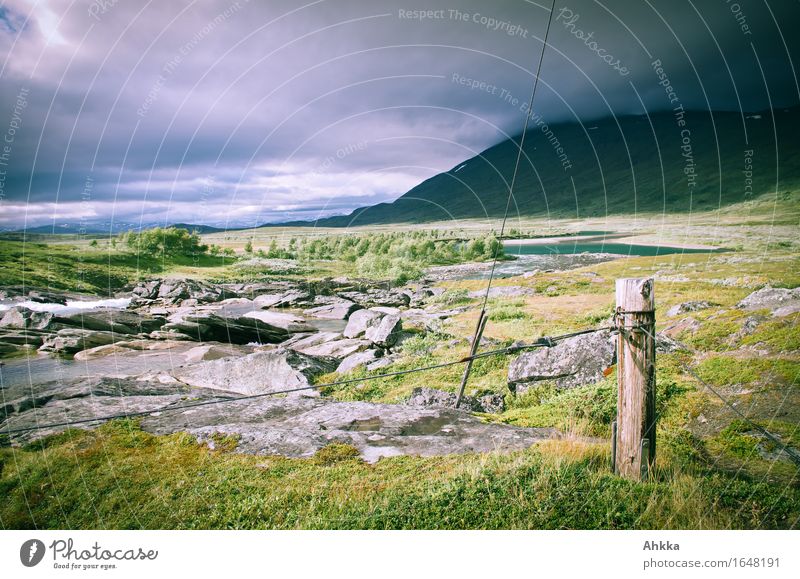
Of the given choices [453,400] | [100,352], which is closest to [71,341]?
[100,352]

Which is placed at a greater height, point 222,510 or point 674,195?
point 674,195

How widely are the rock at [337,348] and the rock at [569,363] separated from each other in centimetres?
689

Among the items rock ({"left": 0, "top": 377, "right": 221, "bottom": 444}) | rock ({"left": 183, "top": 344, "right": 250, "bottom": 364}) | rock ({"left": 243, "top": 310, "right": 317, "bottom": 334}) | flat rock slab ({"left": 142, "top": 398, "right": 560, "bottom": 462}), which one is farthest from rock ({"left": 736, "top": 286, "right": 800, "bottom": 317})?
rock ({"left": 183, "top": 344, "right": 250, "bottom": 364})

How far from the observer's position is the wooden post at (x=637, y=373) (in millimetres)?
5816

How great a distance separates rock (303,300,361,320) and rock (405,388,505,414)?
1183 centimetres

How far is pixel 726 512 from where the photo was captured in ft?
19.7

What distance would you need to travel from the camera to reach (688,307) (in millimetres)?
16484

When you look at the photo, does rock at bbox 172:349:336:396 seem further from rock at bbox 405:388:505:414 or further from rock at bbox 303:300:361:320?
rock at bbox 303:300:361:320

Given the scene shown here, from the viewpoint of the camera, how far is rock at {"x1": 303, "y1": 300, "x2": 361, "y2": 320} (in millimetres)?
22578

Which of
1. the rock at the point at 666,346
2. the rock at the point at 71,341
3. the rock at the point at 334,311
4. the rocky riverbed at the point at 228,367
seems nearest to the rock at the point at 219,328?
the rocky riverbed at the point at 228,367

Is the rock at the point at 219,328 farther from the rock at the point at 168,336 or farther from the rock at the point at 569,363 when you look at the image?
the rock at the point at 569,363

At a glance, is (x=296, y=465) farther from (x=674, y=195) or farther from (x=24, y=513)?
(x=674, y=195)
